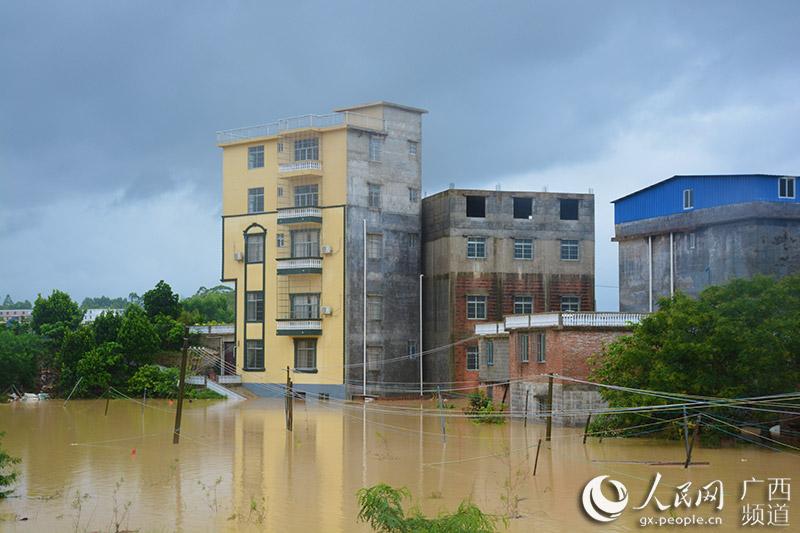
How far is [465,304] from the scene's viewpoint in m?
54.8

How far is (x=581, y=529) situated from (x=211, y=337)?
45.9 m

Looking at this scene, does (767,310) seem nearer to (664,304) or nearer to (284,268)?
(664,304)

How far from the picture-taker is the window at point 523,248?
2219 inches

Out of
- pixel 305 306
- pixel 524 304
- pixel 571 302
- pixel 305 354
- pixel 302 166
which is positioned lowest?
pixel 305 354

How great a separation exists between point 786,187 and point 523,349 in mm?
14834

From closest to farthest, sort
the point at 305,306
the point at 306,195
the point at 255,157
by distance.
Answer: the point at 305,306 → the point at 306,195 → the point at 255,157

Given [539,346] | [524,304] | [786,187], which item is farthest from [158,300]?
[786,187]

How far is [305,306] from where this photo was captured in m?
56.1

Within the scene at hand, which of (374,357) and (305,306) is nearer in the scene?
(374,357)

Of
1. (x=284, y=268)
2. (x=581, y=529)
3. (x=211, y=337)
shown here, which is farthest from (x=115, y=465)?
(x=211, y=337)

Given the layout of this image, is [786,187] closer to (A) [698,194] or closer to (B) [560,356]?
(A) [698,194]

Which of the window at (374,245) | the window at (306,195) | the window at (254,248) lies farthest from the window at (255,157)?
the window at (374,245)

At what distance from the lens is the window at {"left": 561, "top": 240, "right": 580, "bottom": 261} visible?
187ft

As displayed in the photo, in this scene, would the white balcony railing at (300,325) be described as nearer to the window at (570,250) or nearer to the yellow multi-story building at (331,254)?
the yellow multi-story building at (331,254)
